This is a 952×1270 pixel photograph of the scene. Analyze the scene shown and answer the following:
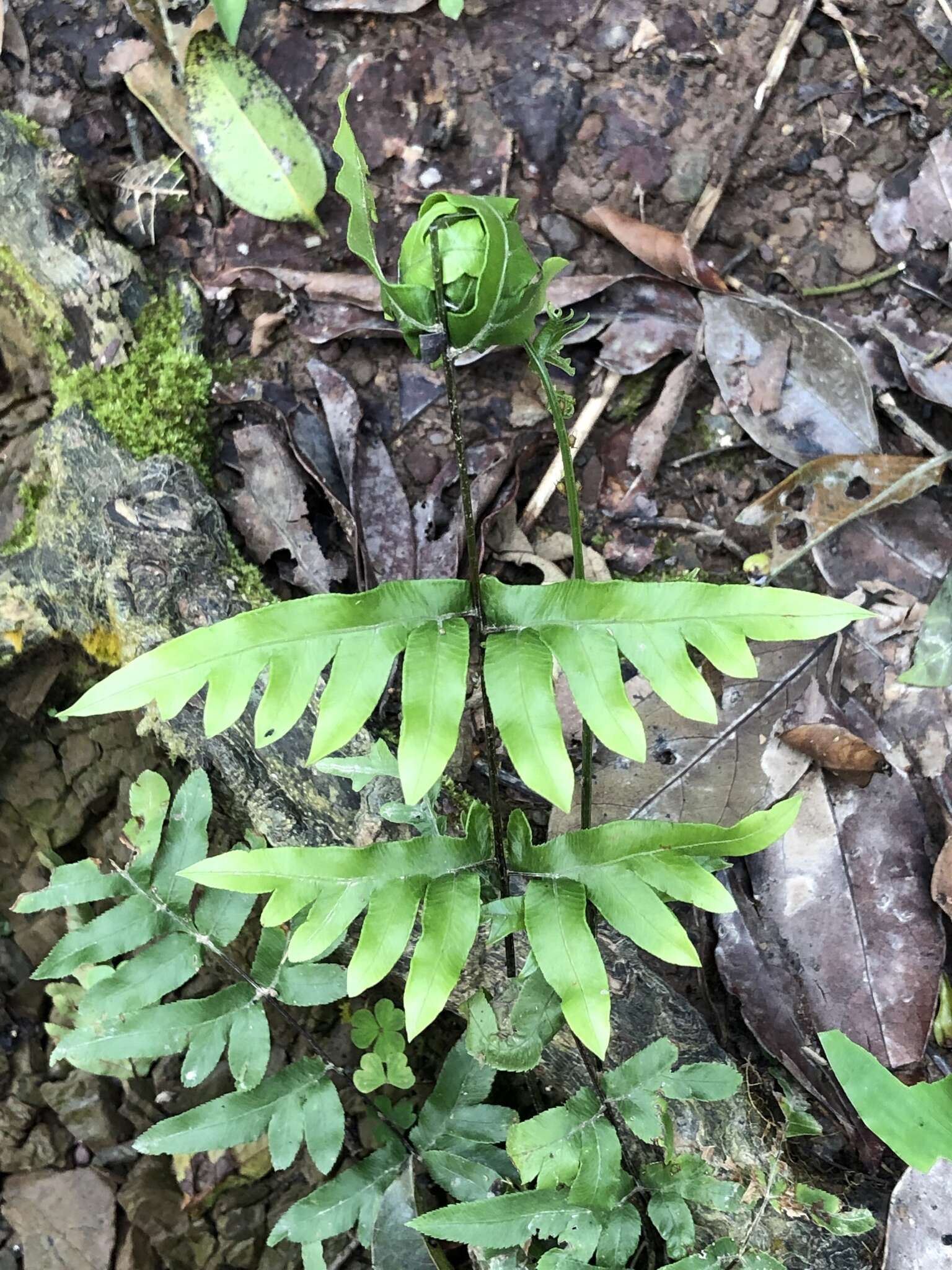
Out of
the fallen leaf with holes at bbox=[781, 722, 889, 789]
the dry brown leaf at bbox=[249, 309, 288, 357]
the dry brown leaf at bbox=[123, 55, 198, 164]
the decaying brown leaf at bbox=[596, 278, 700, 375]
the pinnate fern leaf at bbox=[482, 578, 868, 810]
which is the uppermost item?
the dry brown leaf at bbox=[123, 55, 198, 164]

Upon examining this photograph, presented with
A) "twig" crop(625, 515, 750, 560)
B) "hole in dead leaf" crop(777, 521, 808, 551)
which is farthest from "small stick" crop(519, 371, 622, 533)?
"hole in dead leaf" crop(777, 521, 808, 551)

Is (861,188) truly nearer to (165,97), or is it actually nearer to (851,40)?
(851,40)

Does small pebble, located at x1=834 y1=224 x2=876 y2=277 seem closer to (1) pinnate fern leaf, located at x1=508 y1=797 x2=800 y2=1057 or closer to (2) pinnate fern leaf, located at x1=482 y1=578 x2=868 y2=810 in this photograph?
(2) pinnate fern leaf, located at x1=482 y1=578 x2=868 y2=810

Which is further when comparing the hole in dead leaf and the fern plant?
the hole in dead leaf

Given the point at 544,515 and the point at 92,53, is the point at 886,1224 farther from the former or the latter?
the point at 92,53

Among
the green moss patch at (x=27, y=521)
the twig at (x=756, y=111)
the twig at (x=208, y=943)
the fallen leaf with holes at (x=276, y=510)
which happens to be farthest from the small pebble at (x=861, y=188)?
the twig at (x=208, y=943)

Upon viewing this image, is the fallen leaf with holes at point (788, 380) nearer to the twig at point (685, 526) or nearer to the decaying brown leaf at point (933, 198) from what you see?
the twig at point (685, 526)

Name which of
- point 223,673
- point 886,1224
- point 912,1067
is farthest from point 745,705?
point 223,673
